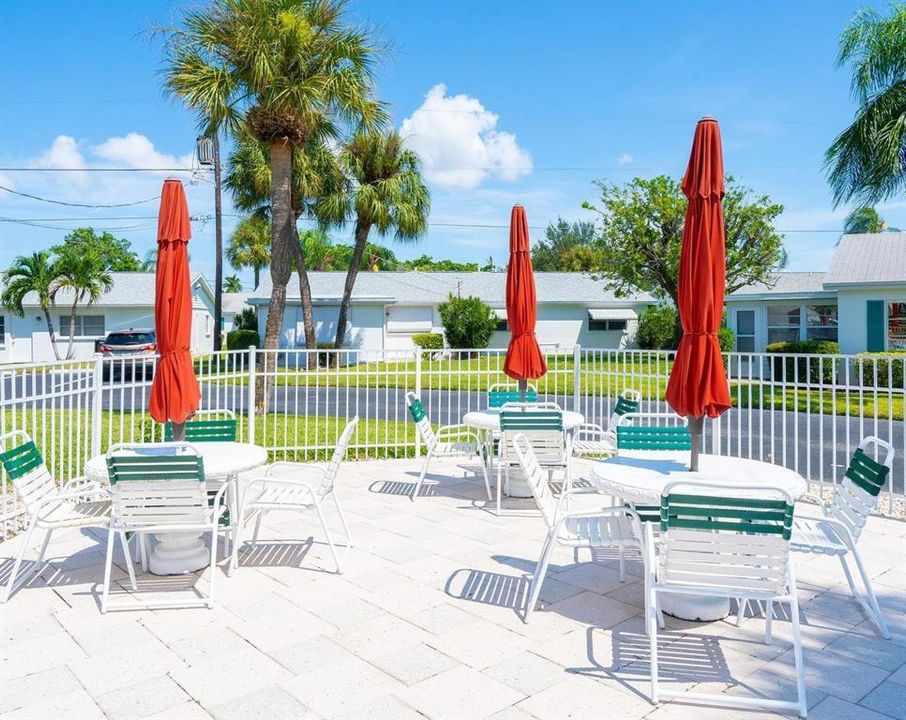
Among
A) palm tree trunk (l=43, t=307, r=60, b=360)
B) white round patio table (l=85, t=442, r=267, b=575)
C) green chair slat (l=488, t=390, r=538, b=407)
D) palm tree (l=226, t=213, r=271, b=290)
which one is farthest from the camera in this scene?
palm tree (l=226, t=213, r=271, b=290)

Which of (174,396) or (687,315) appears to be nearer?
(687,315)

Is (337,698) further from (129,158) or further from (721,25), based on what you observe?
(129,158)

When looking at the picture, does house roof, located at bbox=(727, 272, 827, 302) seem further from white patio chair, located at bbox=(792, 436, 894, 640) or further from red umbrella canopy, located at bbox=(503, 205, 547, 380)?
white patio chair, located at bbox=(792, 436, 894, 640)

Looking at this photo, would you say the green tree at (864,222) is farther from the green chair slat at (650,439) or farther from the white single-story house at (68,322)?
the green chair slat at (650,439)

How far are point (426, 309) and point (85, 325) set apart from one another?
17.0 meters

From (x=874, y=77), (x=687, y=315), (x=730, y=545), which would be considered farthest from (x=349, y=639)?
(x=874, y=77)

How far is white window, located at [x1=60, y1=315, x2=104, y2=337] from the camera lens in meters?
32.6

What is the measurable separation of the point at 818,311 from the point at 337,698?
2745 centimetres

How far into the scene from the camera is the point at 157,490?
4336 mm

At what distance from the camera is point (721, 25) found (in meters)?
14.1

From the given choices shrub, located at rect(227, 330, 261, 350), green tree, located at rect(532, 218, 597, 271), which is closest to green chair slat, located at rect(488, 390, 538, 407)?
shrub, located at rect(227, 330, 261, 350)

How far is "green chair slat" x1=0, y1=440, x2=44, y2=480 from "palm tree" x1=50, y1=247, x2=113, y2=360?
28985 mm

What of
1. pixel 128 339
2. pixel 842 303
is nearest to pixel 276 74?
pixel 128 339

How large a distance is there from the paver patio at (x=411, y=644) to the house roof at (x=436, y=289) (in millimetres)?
27415
